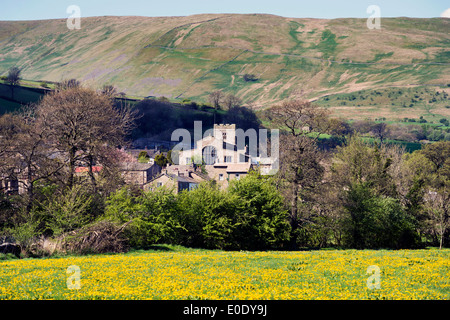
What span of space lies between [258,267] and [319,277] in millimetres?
4325

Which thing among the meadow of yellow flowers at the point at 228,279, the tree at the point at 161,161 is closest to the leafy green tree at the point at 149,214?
the meadow of yellow flowers at the point at 228,279

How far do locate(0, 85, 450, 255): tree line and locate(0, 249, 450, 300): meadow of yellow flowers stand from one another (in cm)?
1179

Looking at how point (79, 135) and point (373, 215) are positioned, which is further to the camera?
point (373, 215)

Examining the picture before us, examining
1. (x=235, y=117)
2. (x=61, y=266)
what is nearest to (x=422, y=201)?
(x=61, y=266)

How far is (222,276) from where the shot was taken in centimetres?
2119

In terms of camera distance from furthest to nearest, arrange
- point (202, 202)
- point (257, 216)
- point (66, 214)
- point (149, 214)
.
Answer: point (257, 216), point (202, 202), point (149, 214), point (66, 214)

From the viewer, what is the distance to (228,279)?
20.1 meters

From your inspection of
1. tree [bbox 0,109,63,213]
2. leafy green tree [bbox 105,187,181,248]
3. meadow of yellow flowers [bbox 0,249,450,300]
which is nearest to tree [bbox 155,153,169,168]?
tree [bbox 0,109,63,213]

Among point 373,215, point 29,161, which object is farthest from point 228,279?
point 373,215

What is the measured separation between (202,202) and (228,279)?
2531 centimetres

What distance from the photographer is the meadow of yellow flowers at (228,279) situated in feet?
55.5

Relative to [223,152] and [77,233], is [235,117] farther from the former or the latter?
[77,233]

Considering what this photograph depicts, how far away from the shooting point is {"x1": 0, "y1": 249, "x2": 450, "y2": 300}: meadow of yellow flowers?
16922 mm

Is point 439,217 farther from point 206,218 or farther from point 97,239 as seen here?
point 97,239
